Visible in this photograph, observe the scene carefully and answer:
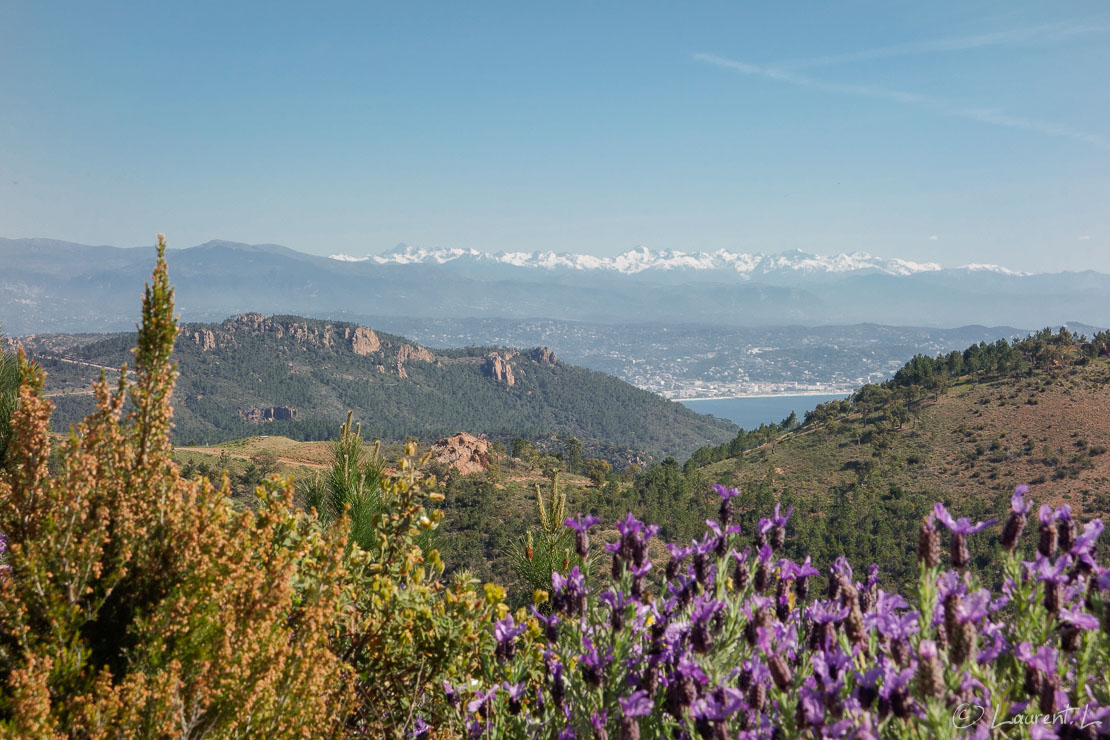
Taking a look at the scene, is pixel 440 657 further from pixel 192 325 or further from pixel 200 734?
pixel 192 325

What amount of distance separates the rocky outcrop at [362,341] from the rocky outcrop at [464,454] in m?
123

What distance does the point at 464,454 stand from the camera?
59781 millimetres

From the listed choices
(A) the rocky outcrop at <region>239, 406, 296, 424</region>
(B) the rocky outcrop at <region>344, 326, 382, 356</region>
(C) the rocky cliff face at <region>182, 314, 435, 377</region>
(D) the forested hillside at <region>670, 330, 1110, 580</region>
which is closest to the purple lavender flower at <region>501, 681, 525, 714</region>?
(D) the forested hillside at <region>670, 330, 1110, 580</region>

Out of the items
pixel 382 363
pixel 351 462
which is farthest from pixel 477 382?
pixel 351 462

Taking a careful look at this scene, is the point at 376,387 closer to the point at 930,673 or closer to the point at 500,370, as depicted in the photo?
the point at 500,370

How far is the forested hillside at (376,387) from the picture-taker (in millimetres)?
139625

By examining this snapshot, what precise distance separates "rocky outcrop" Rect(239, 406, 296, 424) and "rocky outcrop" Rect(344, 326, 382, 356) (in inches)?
1463

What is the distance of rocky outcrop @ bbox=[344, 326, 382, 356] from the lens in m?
180

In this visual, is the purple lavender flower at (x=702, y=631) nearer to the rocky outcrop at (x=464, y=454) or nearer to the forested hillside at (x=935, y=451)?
the forested hillside at (x=935, y=451)

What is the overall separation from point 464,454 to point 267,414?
95.5 meters

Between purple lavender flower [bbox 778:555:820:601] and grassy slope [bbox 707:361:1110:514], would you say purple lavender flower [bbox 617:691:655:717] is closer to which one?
purple lavender flower [bbox 778:555:820:601]

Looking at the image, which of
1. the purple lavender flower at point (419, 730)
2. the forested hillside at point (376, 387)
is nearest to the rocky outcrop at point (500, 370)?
the forested hillside at point (376, 387)

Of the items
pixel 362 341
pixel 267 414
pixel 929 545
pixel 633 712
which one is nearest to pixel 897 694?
pixel 929 545

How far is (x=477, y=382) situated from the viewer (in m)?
180
